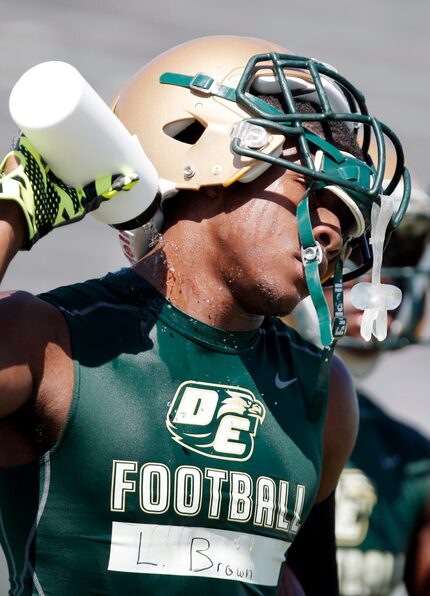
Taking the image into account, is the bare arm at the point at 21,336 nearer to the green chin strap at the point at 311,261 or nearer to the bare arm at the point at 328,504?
the green chin strap at the point at 311,261

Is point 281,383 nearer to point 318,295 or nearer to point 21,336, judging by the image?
point 318,295

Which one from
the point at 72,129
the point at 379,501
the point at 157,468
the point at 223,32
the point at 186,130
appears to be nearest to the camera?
the point at 72,129

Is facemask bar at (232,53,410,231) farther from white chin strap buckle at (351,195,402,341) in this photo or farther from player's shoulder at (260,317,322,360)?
player's shoulder at (260,317,322,360)

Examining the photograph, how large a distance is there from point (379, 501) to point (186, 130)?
199 centimetres

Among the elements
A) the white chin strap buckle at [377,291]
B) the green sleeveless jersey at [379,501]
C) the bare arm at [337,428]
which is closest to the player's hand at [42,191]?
the white chin strap buckle at [377,291]

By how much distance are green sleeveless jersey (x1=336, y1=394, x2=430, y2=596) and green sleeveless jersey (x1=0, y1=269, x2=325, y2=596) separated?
5.08 feet

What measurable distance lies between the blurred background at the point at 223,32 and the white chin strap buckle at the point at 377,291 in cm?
401

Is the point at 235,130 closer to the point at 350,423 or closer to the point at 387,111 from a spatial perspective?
the point at 350,423

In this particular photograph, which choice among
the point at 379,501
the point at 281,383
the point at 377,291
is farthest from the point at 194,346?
the point at 379,501

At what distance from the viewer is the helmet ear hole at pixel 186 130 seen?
268 centimetres

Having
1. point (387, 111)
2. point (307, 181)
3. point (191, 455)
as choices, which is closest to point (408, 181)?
point (307, 181)

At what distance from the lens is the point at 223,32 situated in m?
9.41

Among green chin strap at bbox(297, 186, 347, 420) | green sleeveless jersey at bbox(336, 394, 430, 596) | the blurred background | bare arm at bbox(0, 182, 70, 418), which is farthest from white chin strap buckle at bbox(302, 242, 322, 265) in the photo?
the blurred background

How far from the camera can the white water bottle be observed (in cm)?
225
